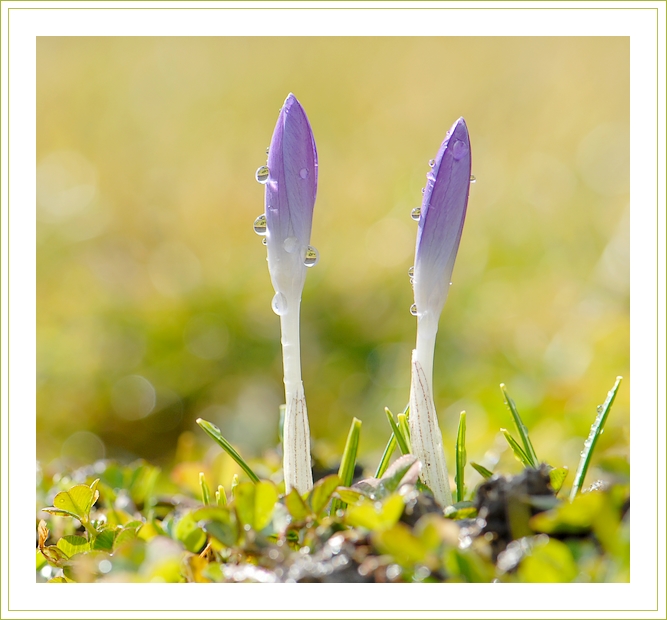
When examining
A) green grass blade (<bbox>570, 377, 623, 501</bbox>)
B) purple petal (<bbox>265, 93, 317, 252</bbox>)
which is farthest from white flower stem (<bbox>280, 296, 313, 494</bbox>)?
green grass blade (<bbox>570, 377, 623, 501</bbox>)

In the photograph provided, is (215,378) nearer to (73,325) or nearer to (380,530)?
(73,325)

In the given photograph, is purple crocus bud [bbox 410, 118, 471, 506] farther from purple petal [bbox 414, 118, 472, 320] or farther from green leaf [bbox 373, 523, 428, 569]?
green leaf [bbox 373, 523, 428, 569]

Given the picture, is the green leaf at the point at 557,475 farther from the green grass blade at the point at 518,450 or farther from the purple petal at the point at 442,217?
the purple petal at the point at 442,217

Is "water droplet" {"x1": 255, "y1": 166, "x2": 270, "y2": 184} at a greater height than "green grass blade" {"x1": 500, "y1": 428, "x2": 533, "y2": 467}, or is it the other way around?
"water droplet" {"x1": 255, "y1": 166, "x2": 270, "y2": 184}

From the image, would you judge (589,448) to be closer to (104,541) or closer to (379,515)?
(379,515)

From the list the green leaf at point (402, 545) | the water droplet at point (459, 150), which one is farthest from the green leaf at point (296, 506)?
the water droplet at point (459, 150)

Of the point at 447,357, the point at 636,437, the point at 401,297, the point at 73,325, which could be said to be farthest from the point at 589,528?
the point at 73,325

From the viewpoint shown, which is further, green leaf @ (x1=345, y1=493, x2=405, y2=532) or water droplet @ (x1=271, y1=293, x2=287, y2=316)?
water droplet @ (x1=271, y1=293, x2=287, y2=316)

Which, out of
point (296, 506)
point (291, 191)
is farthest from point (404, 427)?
point (291, 191)
